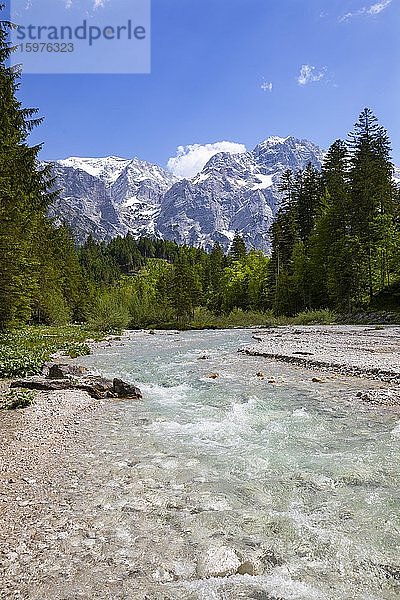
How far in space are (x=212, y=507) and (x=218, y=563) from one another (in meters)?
1.29

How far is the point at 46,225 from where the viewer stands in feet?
143

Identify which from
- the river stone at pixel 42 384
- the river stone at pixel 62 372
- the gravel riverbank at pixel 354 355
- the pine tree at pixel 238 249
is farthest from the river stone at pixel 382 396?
the pine tree at pixel 238 249

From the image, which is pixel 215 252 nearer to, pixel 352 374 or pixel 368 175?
pixel 368 175

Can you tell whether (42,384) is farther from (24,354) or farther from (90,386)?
(24,354)

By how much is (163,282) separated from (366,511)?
304ft

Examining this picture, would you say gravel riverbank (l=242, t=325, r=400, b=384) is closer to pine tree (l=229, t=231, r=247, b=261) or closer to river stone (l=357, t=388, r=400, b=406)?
river stone (l=357, t=388, r=400, b=406)

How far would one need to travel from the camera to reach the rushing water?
4219 millimetres

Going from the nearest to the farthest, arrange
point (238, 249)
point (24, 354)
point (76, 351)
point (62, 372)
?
point (62, 372), point (24, 354), point (76, 351), point (238, 249)

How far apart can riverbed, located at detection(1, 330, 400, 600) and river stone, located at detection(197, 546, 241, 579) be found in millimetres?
42

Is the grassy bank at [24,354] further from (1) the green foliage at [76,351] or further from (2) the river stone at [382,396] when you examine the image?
(2) the river stone at [382,396]

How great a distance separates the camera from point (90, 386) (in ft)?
44.6

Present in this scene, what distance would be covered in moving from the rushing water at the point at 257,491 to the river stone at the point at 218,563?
85mm

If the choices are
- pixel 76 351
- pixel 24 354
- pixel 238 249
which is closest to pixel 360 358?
pixel 24 354

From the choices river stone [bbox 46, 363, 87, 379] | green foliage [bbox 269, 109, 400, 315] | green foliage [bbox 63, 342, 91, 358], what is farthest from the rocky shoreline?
green foliage [bbox 269, 109, 400, 315]
